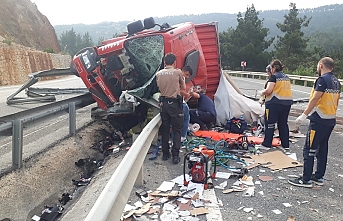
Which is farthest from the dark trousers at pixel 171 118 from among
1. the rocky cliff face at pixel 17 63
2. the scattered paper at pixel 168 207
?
the rocky cliff face at pixel 17 63

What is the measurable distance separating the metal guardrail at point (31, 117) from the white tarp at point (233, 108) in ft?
8.91

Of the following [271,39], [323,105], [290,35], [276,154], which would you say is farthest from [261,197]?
[271,39]

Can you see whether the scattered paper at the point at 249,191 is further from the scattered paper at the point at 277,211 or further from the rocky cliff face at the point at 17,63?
the rocky cliff face at the point at 17,63

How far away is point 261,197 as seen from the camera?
12.0 ft

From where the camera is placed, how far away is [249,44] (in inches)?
1886

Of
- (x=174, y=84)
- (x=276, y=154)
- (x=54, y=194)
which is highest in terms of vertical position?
(x=174, y=84)

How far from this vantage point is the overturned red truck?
6223 millimetres

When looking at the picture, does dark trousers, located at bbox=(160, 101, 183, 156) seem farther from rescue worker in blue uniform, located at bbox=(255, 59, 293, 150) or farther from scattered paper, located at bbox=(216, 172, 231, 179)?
rescue worker in blue uniform, located at bbox=(255, 59, 293, 150)

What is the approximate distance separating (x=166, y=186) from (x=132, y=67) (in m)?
3.06

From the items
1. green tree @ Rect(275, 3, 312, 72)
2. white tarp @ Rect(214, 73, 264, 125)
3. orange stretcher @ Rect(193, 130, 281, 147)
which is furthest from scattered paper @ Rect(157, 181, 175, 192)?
green tree @ Rect(275, 3, 312, 72)

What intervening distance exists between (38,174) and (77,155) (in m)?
1.27

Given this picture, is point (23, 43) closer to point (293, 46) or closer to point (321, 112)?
point (293, 46)

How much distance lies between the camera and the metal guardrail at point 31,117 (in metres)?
4.55

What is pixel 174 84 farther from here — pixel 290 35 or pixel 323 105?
pixel 290 35
